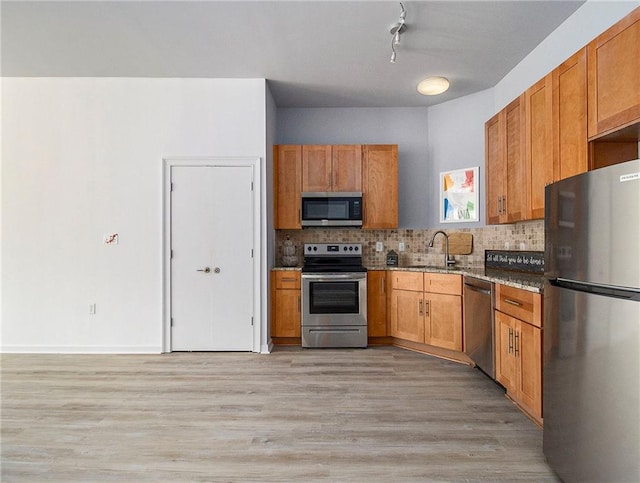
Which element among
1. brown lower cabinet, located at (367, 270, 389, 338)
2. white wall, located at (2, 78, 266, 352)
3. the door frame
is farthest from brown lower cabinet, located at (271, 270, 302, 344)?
white wall, located at (2, 78, 266, 352)

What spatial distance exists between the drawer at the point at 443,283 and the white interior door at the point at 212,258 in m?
1.84

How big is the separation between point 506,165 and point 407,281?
4.83 ft

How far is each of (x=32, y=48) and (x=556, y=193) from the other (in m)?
4.18

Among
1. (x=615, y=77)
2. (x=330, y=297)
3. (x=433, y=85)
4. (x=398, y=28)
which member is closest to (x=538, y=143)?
(x=615, y=77)

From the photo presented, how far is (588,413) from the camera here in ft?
4.67

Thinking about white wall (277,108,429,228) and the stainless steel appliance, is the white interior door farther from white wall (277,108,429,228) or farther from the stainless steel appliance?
white wall (277,108,429,228)

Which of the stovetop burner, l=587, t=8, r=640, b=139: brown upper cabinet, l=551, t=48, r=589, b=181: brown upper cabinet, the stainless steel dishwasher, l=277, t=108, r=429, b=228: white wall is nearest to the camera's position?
l=587, t=8, r=640, b=139: brown upper cabinet

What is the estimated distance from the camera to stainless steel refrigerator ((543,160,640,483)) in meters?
1.24

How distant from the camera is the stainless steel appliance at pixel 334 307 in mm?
3779

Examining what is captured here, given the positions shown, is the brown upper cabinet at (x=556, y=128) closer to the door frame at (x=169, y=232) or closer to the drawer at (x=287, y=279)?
the drawer at (x=287, y=279)

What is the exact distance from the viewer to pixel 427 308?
357cm

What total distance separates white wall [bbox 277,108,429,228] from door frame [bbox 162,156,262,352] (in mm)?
974

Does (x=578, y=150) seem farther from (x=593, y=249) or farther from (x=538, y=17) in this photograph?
(x=538, y=17)

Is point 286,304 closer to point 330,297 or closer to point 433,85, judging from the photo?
point 330,297
